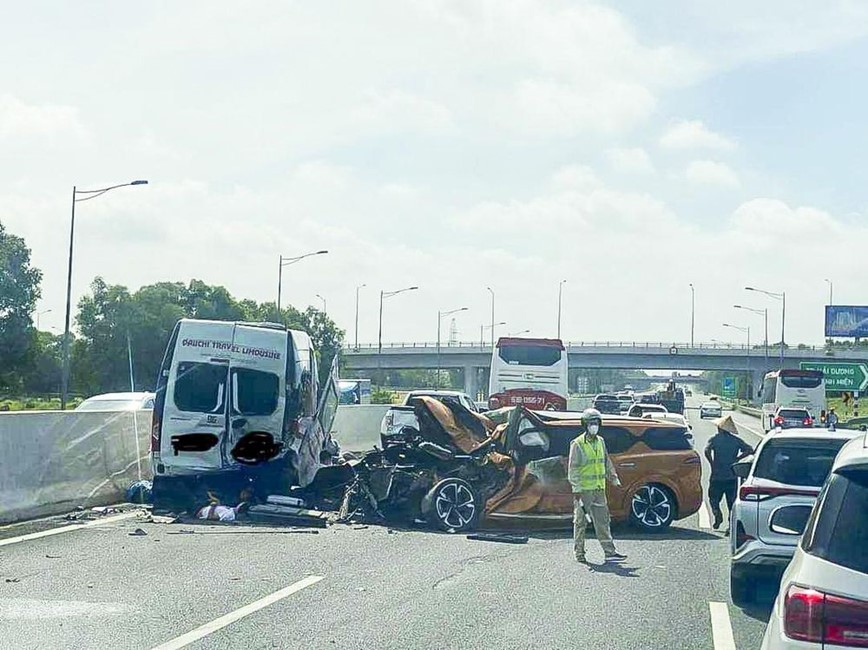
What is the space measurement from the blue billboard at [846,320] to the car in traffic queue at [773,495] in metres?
70.8

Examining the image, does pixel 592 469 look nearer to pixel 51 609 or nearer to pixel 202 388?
pixel 51 609

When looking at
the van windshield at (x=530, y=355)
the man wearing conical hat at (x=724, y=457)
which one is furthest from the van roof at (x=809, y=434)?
the van windshield at (x=530, y=355)

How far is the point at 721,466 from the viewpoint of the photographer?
15945 millimetres

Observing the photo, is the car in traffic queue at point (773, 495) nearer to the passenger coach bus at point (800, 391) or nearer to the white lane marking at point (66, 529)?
the white lane marking at point (66, 529)

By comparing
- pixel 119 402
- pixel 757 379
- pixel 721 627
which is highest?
pixel 757 379

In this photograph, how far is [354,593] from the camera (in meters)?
10.4

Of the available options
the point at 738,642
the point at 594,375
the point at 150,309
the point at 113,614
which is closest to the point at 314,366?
the point at 113,614

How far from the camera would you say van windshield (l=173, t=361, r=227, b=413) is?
17.0 metres

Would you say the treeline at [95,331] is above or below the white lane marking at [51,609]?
above

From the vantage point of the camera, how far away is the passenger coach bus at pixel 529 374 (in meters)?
35.2

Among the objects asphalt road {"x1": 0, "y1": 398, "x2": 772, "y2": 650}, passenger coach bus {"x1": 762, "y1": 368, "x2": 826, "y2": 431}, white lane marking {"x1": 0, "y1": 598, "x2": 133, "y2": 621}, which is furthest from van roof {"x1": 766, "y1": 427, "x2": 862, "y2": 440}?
passenger coach bus {"x1": 762, "y1": 368, "x2": 826, "y2": 431}

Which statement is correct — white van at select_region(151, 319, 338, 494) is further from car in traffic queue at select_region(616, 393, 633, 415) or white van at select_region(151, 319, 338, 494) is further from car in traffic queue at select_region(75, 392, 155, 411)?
car in traffic queue at select_region(616, 393, 633, 415)

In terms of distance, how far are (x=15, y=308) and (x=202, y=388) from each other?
53180 millimetres

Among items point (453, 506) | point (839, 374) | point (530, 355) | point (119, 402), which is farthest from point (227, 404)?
point (839, 374)
